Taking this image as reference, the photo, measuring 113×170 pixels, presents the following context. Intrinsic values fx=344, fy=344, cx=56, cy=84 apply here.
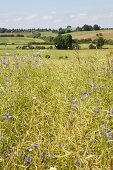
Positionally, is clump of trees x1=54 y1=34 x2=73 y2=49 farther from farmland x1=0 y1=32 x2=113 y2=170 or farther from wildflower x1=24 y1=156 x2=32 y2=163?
wildflower x1=24 y1=156 x2=32 y2=163

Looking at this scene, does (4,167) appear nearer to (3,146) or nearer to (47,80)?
(3,146)

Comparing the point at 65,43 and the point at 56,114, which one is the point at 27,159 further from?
the point at 65,43

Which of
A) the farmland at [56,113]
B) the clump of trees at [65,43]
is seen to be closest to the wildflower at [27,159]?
the farmland at [56,113]

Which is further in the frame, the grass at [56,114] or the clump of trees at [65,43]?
the clump of trees at [65,43]

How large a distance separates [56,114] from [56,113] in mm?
40

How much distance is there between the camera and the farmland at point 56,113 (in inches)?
117

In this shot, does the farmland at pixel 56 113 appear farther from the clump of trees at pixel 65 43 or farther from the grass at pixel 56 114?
the clump of trees at pixel 65 43

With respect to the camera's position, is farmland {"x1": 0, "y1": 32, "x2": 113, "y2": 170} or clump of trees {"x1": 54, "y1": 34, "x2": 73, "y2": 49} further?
clump of trees {"x1": 54, "y1": 34, "x2": 73, "y2": 49}

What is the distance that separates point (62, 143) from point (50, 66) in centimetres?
442

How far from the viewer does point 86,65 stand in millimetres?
6887

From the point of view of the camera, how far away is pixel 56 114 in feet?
13.6

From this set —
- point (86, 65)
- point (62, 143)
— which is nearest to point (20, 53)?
point (86, 65)

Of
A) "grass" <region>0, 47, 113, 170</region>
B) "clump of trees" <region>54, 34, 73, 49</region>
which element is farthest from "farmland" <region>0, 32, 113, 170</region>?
"clump of trees" <region>54, 34, 73, 49</region>

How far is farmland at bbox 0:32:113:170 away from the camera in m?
2.97
